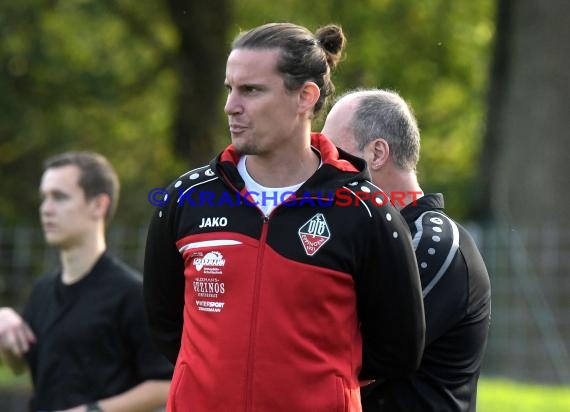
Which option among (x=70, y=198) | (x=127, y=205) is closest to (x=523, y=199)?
(x=127, y=205)

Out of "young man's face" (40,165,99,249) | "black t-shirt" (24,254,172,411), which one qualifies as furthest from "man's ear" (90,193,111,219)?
"black t-shirt" (24,254,172,411)

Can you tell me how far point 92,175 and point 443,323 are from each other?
2.82 metres

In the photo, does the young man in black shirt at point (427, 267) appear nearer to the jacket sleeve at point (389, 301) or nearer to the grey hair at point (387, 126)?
the grey hair at point (387, 126)

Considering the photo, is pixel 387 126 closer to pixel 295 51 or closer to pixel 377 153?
pixel 377 153

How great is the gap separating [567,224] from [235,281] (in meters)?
12.2

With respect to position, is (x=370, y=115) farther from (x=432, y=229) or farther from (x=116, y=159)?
(x=116, y=159)

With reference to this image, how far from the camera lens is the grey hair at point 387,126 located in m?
4.34

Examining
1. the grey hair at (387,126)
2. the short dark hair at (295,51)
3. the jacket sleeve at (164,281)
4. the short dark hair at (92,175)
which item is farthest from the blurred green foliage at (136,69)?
the short dark hair at (295,51)

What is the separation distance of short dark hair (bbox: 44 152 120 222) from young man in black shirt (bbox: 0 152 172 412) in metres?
0.33

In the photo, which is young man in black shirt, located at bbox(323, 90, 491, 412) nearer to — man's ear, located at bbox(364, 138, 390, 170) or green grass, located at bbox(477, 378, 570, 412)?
man's ear, located at bbox(364, 138, 390, 170)

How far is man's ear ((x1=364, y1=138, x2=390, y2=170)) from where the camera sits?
14.1ft

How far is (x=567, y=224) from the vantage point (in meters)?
15.2

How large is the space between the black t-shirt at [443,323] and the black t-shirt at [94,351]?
5.95ft

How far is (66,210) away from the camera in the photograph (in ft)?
20.0
